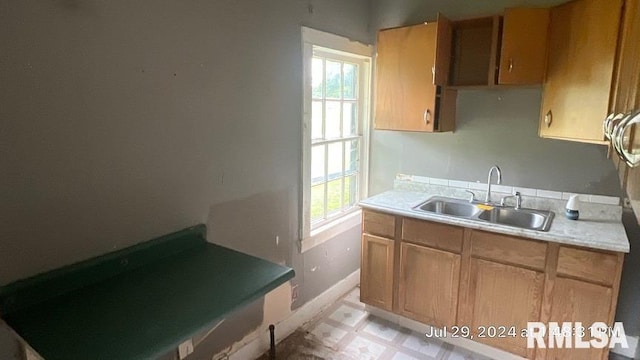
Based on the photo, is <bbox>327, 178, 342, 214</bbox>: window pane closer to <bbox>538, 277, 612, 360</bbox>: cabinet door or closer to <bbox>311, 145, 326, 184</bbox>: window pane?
<bbox>311, 145, 326, 184</bbox>: window pane

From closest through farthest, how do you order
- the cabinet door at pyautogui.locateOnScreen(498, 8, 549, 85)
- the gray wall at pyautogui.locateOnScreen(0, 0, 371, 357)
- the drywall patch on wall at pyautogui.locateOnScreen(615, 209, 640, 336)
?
the gray wall at pyautogui.locateOnScreen(0, 0, 371, 357) → the cabinet door at pyautogui.locateOnScreen(498, 8, 549, 85) → the drywall patch on wall at pyautogui.locateOnScreen(615, 209, 640, 336)

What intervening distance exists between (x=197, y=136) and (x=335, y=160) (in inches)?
53.0

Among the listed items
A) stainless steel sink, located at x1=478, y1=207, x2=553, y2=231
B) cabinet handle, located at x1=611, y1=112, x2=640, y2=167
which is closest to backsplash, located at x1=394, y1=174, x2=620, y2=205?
stainless steel sink, located at x1=478, y1=207, x2=553, y2=231

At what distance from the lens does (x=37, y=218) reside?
A: 138 cm

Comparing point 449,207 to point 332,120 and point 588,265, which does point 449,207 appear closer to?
point 588,265

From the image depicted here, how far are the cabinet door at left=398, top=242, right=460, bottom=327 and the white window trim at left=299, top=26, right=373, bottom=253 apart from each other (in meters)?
0.62

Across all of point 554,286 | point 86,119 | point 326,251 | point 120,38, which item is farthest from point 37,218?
point 554,286

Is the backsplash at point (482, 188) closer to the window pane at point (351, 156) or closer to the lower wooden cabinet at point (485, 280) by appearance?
the window pane at point (351, 156)

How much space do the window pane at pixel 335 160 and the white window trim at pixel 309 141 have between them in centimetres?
29

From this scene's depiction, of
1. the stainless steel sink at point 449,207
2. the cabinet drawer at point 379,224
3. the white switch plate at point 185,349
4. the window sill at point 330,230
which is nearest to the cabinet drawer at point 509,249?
the stainless steel sink at point 449,207

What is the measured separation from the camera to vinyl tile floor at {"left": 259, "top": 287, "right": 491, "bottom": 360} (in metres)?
2.39

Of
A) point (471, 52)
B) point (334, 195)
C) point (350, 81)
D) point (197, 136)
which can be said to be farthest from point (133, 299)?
point (471, 52)

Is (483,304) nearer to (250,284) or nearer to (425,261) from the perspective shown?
(425,261)

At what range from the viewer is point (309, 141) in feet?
8.45
